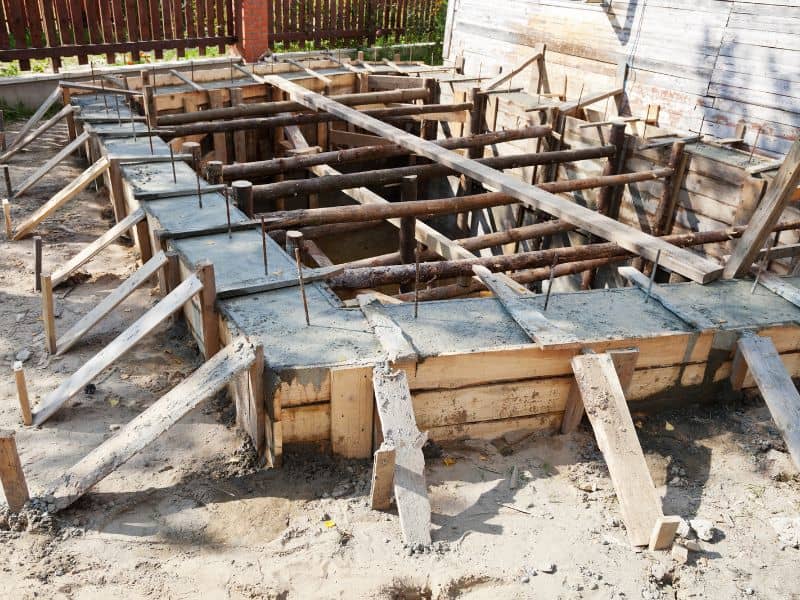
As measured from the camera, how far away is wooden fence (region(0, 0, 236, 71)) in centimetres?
1101

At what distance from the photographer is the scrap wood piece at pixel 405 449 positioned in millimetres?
3623

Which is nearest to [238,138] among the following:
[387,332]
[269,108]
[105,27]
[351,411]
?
[269,108]

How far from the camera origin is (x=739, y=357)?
4781 millimetres

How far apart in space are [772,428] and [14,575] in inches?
179

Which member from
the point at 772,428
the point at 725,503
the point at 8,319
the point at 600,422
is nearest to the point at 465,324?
the point at 600,422

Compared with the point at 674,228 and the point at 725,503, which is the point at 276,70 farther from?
the point at 725,503

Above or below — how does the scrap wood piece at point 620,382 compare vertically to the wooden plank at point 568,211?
below

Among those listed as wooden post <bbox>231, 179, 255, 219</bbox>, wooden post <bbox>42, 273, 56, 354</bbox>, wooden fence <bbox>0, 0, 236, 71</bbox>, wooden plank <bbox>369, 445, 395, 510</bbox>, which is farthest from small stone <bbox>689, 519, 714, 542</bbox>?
wooden fence <bbox>0, 0, 236, 71</bbox>

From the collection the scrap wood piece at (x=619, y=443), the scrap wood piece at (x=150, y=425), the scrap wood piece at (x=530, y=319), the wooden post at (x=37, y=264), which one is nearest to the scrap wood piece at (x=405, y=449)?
the scrap wood piece at (x=150, y=425)

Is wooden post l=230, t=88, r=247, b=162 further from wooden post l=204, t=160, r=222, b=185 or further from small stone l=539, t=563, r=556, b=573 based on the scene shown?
small stone l=539, t=563, r=556, b=573

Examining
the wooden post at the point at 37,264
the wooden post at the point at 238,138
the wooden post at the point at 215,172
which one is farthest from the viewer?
the wooden post at the point at 238,138

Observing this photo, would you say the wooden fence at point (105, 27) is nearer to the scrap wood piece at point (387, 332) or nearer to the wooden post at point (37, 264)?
the wooden post at point (37, 264)

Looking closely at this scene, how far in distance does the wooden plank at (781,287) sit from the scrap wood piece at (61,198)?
599cm

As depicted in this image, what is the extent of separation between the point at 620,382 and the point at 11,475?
11.4 ft
